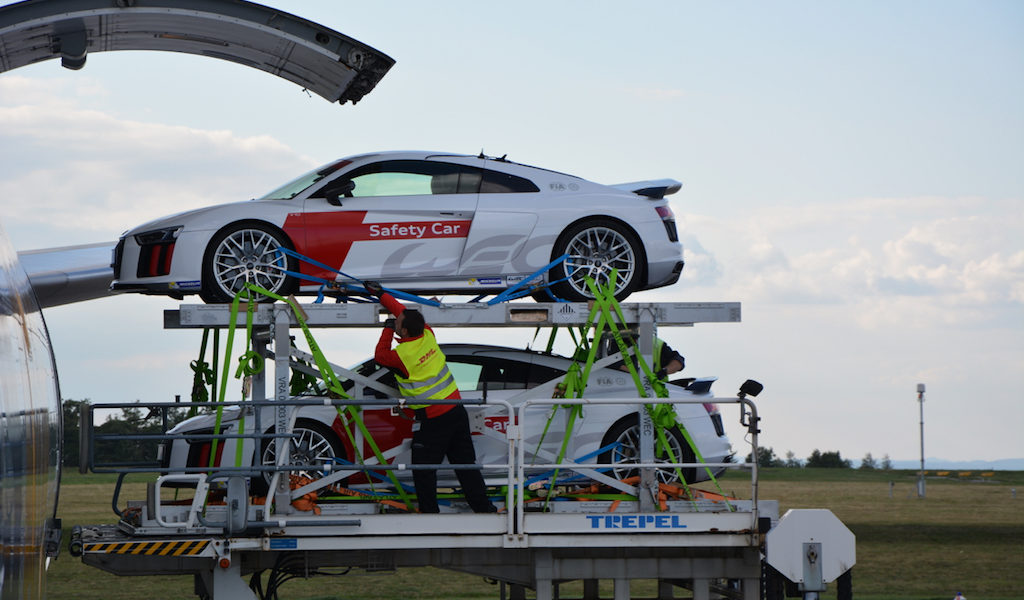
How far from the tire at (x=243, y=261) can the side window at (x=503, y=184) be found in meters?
1.85

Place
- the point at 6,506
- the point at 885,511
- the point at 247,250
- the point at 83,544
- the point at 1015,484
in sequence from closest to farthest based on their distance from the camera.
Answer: the point at 6,506 → the point at 83,544 → the point at 247,250 → the point at 885,511 → the point at 1015,484

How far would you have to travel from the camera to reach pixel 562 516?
29.0 feet

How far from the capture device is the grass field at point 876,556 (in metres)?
23.2

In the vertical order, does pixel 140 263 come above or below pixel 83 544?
above

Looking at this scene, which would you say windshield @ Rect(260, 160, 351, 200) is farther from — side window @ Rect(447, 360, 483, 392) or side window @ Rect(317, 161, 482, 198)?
side window @ Rect(447, 360, 483, 392)

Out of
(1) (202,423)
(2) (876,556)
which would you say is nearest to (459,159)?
(1) (202,423)

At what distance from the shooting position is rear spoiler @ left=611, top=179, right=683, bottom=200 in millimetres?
10898

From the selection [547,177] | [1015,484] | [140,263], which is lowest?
[1015,484]

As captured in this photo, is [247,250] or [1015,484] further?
[1015,484]

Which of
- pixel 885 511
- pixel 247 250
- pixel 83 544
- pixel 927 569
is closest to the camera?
pixel 83 544

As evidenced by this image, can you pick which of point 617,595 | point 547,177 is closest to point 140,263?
point 547,177

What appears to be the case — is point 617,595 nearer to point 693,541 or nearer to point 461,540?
point 693,541

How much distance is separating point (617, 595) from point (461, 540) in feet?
4.37

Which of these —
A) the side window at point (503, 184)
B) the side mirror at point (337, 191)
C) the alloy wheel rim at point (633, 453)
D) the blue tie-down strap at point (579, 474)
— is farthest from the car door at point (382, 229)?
the alloy wheel rim at point (633, 453)
